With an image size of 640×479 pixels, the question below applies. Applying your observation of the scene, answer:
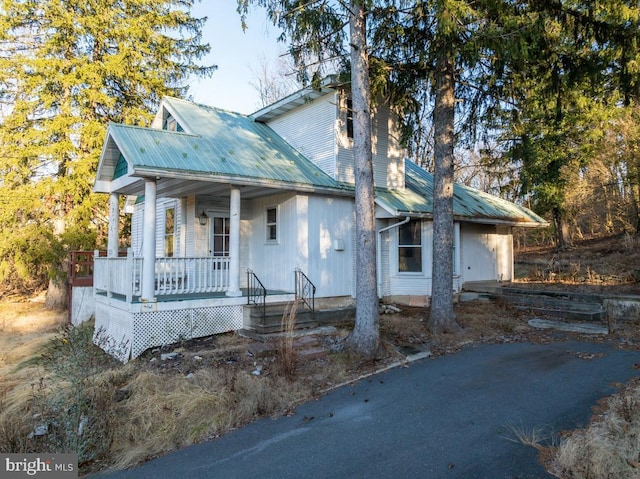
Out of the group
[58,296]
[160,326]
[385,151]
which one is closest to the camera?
[160,326]

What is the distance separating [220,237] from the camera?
12227 mm

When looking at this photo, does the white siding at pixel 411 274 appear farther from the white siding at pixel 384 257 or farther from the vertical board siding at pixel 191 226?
the vertical board siding at pixel 191 226

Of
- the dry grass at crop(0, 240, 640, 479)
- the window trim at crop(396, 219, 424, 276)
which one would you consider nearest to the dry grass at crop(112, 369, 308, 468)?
the dry grass at crop(0, 240, 640, 479)

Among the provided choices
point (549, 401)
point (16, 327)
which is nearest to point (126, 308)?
point (549, 401)

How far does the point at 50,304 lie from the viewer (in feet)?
57.6

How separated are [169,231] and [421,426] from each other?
36.3 feet

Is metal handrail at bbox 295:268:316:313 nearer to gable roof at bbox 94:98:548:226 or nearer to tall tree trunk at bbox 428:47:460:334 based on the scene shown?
gable roof at bbox 94:98:548:226

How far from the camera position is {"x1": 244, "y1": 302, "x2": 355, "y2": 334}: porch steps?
8.95 m

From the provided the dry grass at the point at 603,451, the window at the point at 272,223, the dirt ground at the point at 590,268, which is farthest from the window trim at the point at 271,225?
the dirt ground at the point at 590,268

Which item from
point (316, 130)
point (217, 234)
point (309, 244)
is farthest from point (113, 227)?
point (316, 130)

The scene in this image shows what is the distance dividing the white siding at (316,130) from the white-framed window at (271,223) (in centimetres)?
192

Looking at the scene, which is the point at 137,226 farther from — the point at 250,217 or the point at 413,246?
the point at 413,246

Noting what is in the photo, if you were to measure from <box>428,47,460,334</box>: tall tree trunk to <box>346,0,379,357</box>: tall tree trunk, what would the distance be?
90.1 inches

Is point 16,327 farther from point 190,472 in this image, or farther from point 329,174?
point 190,472
